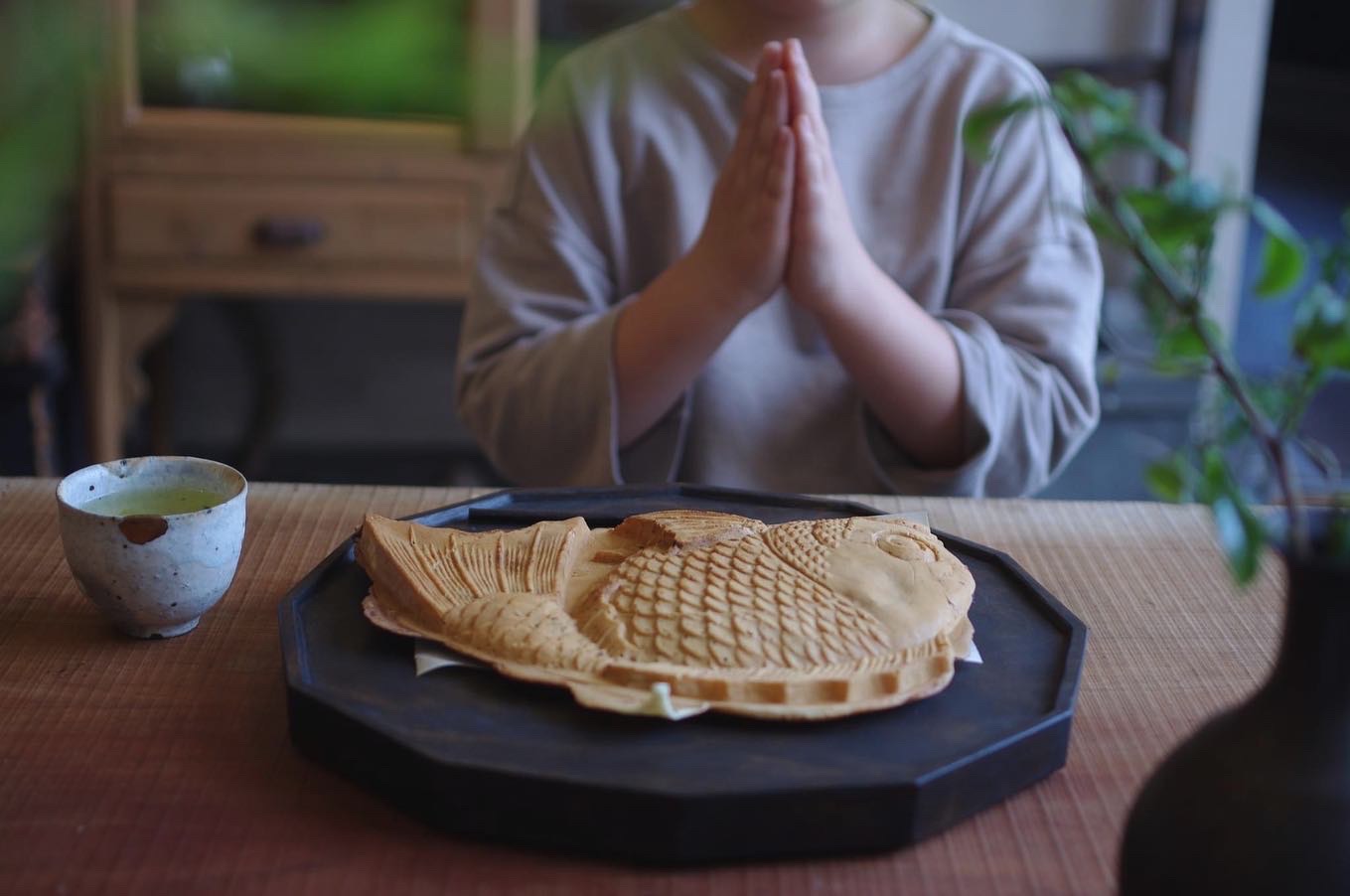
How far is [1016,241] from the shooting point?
1128 mm

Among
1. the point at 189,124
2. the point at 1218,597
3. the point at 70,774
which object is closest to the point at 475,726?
the point at 70,774

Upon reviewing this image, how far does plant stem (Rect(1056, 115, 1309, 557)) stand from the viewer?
1.46 ft

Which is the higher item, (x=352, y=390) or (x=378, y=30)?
(x=378, y=30)

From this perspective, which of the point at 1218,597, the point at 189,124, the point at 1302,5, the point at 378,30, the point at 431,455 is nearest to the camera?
the point at 378,30

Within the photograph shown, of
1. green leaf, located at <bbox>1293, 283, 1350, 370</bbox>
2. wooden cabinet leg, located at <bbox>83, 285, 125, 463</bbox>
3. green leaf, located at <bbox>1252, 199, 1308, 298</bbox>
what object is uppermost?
green leaf, located at <bbox>1252, 199, 1308, 298</bbox>

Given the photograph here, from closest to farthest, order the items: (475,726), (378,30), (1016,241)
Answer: (378,30), (475,726), (1016,241)

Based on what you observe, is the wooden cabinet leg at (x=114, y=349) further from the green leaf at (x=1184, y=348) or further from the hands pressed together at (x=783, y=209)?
the green leaf at (x=1184, y=348)

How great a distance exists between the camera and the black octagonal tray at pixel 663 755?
1.76 ft

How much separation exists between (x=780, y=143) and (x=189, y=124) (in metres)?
1.29

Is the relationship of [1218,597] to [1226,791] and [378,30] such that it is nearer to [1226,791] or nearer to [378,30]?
[1226,791]

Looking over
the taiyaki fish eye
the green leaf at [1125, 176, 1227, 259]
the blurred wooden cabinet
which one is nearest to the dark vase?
the green leaf at [1125, 176, 1227, 259]

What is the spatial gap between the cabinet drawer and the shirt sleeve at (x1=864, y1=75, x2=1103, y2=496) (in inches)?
40.9

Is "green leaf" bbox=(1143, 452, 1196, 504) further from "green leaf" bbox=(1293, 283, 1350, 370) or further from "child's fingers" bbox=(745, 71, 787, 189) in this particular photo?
"child's fingers" bbox=(745, 71, 787, 189)

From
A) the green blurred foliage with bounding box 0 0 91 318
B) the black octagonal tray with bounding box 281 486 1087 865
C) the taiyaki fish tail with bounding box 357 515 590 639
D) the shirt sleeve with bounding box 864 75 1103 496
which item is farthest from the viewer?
the shirt sleeve with bounding box 864 75 1103 496
